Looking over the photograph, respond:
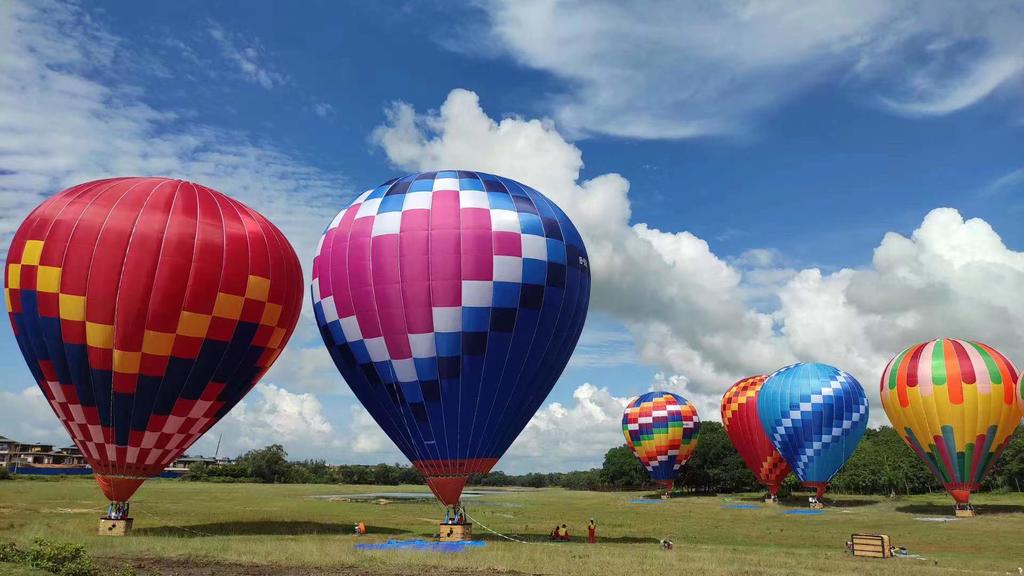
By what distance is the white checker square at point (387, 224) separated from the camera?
25.2 m

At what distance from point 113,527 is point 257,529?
5.86m

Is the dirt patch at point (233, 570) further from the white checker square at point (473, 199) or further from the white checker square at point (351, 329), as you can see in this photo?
the white checker square at point (473, 199)

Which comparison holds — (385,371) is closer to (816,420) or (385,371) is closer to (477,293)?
(477,293)

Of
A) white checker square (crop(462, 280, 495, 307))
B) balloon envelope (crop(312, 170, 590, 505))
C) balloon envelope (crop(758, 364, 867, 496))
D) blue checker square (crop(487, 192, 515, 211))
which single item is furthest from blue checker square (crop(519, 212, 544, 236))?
balloon envelope (crop(758, 364, 867, 496))

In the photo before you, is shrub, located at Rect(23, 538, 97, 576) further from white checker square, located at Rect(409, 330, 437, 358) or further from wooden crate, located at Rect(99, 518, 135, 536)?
wooden crate, located at Rect(99, 518, 135, 536)

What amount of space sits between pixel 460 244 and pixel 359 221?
4080 mm

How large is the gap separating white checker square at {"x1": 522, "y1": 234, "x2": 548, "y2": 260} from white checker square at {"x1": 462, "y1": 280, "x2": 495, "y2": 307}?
5.87ft

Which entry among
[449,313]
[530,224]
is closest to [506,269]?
[530,224]

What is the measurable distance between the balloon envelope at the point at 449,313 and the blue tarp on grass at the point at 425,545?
1.48 m

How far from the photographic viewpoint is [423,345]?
80.5 ft

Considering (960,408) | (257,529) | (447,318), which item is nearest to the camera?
(447,318)

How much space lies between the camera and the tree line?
80.5 m

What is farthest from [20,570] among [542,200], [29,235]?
[542,200]

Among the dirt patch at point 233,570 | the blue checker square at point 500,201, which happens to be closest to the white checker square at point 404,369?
the blue checker square at point 500,201
